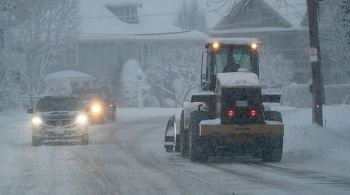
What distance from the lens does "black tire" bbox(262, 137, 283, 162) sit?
19578 millimetres

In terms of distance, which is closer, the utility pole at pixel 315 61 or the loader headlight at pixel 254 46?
the loader headlight at pixel 254 46

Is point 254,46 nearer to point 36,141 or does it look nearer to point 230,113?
point 230,113

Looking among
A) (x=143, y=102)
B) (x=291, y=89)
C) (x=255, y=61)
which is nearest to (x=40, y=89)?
(x=143, y=102)

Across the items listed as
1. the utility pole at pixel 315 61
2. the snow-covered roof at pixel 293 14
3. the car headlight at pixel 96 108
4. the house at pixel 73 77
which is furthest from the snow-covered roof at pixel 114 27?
the utility pole at pixel 315 61

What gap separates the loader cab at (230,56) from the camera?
20.8 m

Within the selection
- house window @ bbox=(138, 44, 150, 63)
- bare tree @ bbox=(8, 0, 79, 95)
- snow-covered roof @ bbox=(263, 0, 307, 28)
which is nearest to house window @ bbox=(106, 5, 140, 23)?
house window @ bbox=(138, 44, 150, 63)

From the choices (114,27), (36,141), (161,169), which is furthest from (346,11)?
(114,27)

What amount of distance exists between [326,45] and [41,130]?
34.8m

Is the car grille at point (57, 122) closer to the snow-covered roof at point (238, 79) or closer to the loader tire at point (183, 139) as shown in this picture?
the loader tire at point (183, 139)

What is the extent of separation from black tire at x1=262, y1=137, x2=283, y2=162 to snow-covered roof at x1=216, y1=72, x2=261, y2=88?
59.2 inches

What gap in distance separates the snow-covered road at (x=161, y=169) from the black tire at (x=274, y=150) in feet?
0.79

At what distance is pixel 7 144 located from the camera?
87.9 ft

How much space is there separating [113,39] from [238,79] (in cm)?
5154

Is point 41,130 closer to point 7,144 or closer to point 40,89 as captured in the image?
point 7,144
